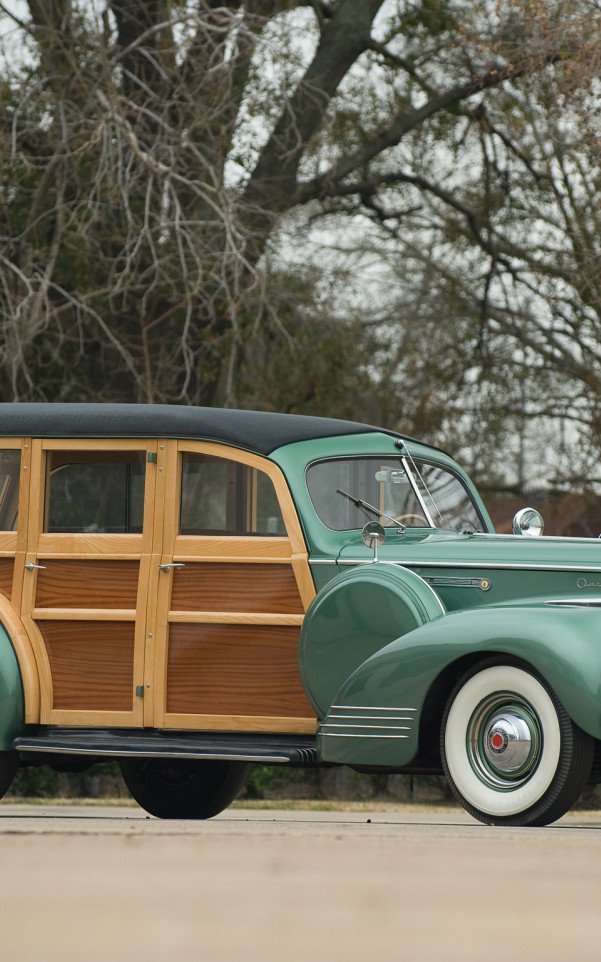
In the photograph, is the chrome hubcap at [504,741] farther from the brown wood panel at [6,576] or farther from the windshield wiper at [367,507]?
the brown wood panel at [6,576]

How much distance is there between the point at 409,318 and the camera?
58.9 feet

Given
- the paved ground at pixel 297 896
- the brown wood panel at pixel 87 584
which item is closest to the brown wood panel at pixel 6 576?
the brown wood panel at pixel 87 584

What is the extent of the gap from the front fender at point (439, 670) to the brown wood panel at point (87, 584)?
4.46ft

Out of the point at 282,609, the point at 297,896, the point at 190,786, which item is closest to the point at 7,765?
the point at 190,786

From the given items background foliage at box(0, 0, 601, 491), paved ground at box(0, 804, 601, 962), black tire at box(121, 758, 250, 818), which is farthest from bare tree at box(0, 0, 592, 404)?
paved ground at box(0, 804, 601, 962)

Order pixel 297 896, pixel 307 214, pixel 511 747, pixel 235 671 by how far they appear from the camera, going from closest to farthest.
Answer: pixel 297 896, pixel 511 747, pixel 235 671, pixel 307 214

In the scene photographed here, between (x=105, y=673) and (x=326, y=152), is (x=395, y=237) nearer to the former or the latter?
(x=326, y=152)

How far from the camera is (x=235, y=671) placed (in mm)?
6969

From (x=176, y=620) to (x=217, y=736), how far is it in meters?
0.61

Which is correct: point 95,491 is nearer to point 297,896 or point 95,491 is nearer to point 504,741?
point 504,741

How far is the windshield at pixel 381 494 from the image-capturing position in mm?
7148

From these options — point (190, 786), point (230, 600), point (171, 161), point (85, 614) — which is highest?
point (171, 161)

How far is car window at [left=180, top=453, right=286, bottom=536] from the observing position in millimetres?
7094

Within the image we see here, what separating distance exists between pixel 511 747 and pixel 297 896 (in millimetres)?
2429
